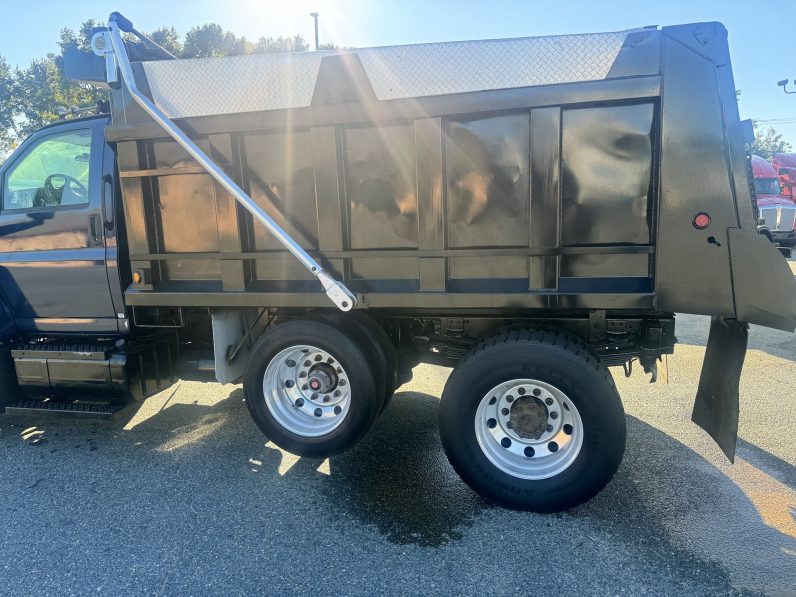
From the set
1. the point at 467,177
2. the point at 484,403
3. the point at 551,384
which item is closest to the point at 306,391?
the point at 484,403

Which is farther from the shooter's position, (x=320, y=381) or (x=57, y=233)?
(x=57, y=233)

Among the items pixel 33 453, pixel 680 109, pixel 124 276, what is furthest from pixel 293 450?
pixel 680 109

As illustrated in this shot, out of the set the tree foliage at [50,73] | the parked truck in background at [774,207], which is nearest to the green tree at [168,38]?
the tree foliage at [50,73]

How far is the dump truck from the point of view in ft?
9.35

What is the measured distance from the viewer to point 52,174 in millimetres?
4199

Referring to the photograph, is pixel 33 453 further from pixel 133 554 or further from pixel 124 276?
pixel 133 554

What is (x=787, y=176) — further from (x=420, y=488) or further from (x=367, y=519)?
(x=367, y=519)

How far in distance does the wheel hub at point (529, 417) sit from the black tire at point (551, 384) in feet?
0.71

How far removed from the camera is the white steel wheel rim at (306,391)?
11.8 feet

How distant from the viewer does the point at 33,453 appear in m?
4.05

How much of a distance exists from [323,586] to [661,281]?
8.00 ft

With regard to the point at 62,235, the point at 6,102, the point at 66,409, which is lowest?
the point at 66,409

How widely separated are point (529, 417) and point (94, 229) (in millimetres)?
3448

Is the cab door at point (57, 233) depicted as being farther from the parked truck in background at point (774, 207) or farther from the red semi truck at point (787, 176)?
the red semi truck at point (787, 176)
